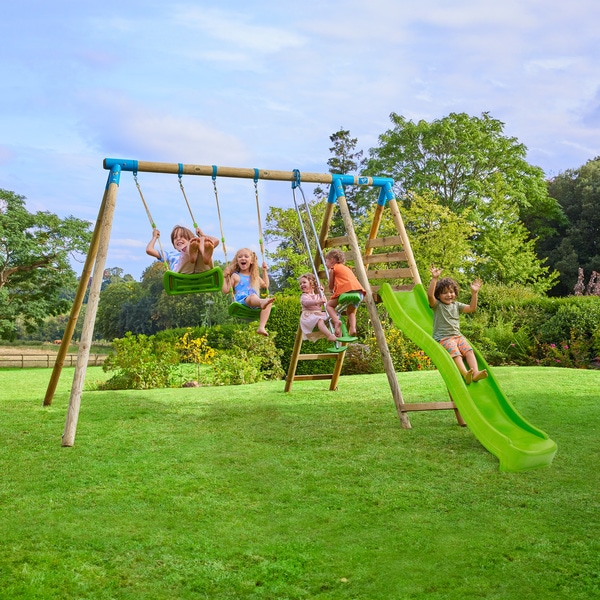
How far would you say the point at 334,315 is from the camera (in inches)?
289

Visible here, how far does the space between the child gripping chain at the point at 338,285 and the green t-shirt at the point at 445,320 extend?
806 millimetres

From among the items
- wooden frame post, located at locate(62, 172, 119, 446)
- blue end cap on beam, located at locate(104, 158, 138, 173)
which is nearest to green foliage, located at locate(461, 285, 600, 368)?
blue end cap on beam, located at locate(104, 158, 138, 173)

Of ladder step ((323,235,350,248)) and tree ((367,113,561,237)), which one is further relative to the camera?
tree ((367,113,561,237))

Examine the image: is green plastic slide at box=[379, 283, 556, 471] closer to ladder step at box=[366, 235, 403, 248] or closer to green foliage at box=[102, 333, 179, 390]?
ladder step at box=[366, 235, 403, 248]

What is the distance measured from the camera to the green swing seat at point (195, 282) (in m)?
6.95

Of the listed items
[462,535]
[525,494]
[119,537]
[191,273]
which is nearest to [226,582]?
[119,537]

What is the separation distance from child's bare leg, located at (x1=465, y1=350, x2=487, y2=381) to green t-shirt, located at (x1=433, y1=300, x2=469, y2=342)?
25cm

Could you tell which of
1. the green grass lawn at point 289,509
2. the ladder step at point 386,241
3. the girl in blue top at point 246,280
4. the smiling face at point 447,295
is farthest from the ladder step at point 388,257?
the green grass lawn at point 289,509

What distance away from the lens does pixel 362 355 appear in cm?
1404

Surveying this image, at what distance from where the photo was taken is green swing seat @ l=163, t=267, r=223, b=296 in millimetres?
6953

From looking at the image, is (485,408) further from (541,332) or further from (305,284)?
(541,332)

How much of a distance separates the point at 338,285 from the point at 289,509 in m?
2.98

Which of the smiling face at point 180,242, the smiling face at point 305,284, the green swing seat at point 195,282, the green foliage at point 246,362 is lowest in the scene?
the green foliage at point 246,362

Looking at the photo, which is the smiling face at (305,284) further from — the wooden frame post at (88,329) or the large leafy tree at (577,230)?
the large leafy tree at (577,230)
